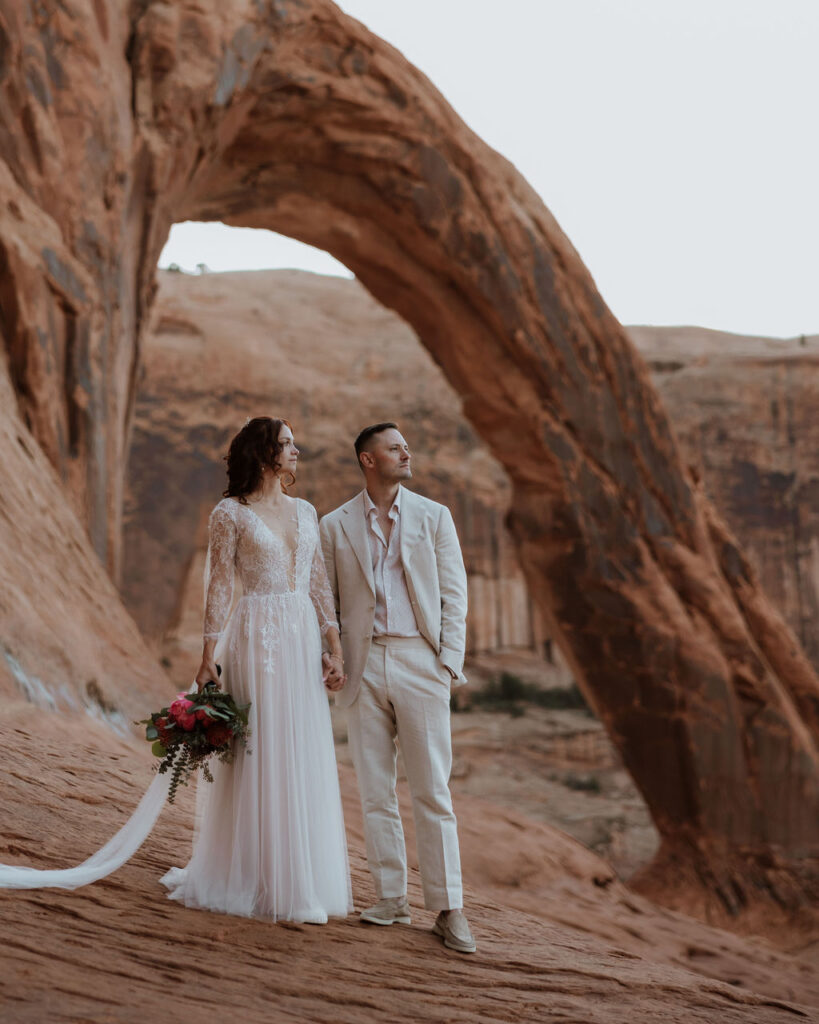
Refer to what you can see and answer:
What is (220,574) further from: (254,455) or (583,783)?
(583,783)

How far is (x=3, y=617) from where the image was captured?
512 cm

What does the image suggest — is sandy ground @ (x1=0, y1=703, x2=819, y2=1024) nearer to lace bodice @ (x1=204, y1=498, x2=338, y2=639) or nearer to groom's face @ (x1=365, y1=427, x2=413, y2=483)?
lace bodice @ (x1=204, y1=498, x2=338, y2=639)

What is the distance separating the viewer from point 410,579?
3.50 metres

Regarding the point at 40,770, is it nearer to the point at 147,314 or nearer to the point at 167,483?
the point at 147,314

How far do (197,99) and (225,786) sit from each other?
22.1ft

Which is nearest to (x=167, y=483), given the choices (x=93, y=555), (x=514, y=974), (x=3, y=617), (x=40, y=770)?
(x=93, y=555)

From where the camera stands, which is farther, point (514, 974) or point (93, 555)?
point (93, 555)

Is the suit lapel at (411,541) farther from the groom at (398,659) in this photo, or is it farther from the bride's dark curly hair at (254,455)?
the bride's dark curly hair at (254,455)

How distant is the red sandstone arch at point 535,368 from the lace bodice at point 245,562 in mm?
5310

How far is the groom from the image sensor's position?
11.0ft

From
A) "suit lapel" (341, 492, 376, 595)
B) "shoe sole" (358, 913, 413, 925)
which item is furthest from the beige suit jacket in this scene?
"shoe sole" (358, 913, 413, 925)

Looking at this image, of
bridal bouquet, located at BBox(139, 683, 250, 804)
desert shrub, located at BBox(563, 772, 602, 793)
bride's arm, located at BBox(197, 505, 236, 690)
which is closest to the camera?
bridal bouquet, located at BBox(139, 683, 250, 804)

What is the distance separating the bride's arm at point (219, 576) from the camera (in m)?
3.39

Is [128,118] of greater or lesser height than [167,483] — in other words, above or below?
above
